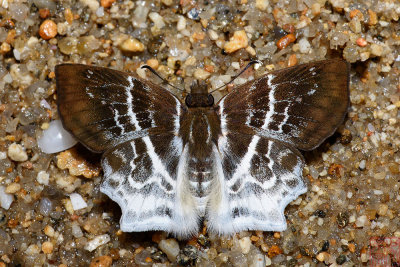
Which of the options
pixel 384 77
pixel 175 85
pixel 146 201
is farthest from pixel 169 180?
pixel 384 77

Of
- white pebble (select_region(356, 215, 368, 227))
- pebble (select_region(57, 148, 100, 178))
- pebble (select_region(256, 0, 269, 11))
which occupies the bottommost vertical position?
white pebble (select_region(356, 215, 368, 227))

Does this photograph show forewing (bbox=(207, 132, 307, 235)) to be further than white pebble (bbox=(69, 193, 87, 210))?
No

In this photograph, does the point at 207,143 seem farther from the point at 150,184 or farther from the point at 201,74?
the point at 201,74

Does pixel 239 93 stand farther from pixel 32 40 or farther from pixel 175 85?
pixel 32 40

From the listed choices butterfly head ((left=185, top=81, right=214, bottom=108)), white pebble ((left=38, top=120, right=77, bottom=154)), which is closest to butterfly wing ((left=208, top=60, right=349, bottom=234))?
butterfly head ((left=185, top=81, right=214, bottom=108))

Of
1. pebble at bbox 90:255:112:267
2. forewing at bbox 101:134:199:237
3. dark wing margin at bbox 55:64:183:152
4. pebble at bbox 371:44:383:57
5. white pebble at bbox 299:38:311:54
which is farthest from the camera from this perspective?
white pebble at bbox 299:38:311:54

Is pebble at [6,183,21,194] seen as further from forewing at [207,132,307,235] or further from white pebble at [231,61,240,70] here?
white pebble at [231,61,240,70]

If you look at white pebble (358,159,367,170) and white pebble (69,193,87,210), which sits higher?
white pebble (358,159,367,170)
